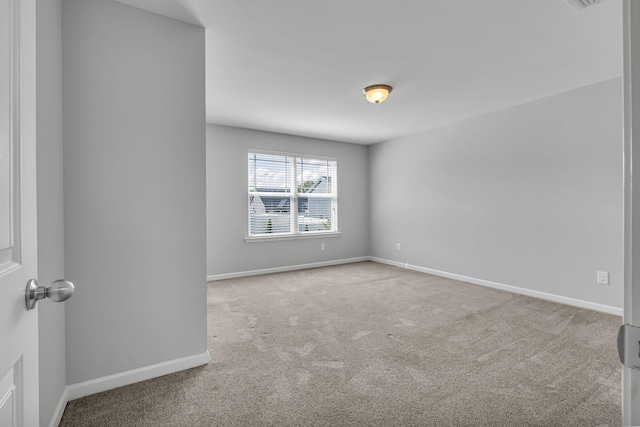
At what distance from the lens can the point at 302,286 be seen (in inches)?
169

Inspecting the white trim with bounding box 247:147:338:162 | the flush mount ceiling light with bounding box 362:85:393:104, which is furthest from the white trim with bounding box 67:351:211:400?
the white trim with bounding box 247:147:338:162

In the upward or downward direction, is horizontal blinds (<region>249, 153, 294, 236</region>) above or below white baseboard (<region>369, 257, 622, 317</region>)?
above

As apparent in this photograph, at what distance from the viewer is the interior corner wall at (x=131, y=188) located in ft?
5.88

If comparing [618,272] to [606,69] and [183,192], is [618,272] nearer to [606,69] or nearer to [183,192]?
[606,69]

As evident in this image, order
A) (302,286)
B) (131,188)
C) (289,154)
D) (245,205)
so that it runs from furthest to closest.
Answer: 1. (289,154)
2. (245,205)
3. (302,286)
4. (131,188)

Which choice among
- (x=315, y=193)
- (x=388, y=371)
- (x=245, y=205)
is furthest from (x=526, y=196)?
(x=245, y=205)

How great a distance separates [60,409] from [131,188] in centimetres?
125

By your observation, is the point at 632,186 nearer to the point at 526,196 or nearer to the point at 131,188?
the point at 131,188

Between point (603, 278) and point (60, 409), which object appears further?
point (603, 278)

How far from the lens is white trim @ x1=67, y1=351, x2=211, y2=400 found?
5.90 feet

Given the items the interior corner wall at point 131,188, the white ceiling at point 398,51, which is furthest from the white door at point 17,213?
the white ceiling at point 398,51

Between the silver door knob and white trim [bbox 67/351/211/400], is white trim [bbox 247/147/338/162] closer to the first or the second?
white trim [bbox 67/351/211/400]

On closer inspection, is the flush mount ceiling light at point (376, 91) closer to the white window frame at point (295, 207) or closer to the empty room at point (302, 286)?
the empty room at point (302, 286)

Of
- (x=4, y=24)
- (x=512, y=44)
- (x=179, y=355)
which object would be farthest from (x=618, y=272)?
(x=4, y=24)
